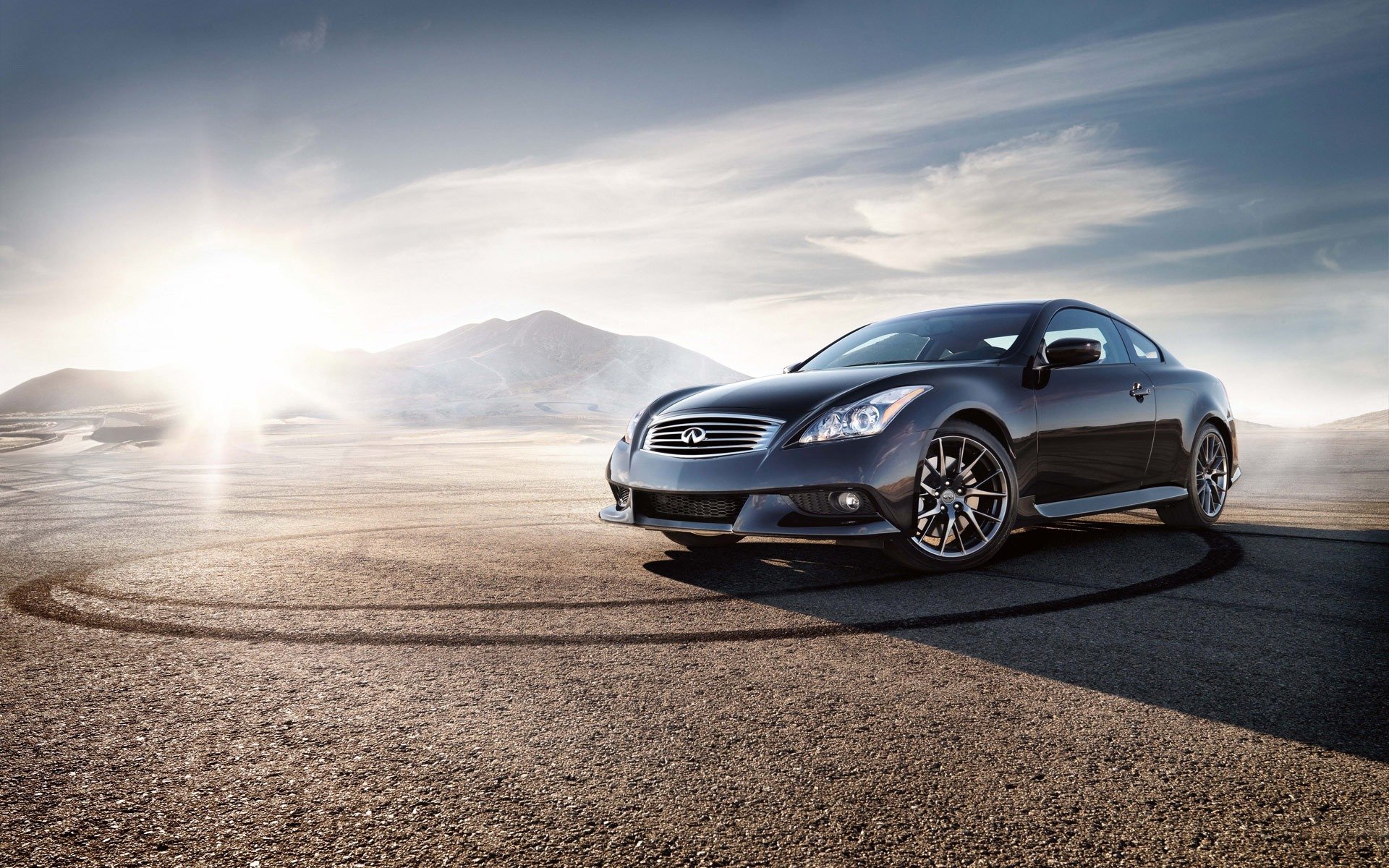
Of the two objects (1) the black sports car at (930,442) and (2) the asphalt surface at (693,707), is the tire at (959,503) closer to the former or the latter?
(1) the black sports car at (930,442)

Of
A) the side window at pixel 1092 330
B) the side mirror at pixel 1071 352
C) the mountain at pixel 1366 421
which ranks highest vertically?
the side window at pixel 1092 330

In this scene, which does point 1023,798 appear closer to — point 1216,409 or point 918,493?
point 918,493

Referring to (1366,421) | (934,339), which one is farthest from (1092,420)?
(1366,421)

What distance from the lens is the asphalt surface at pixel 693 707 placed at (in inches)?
77.9

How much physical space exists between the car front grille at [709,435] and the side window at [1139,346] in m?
3.24

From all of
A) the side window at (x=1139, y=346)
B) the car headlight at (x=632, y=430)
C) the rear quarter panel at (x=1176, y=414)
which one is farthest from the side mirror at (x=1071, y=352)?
the car headlight at (x=632, y=430)

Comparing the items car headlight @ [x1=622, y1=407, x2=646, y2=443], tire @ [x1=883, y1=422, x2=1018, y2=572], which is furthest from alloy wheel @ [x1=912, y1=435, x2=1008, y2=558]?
car headlight @ [x1=622, y1=407, x2=646, y2=443]

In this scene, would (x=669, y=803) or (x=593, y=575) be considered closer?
(x=669, y=803)

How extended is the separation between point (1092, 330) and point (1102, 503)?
1350mm

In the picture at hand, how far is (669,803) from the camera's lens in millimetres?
2117

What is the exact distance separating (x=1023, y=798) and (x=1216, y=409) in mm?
5986

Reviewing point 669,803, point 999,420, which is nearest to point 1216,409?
point 999,420

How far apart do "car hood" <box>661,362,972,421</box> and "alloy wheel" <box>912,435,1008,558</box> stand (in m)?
0.43

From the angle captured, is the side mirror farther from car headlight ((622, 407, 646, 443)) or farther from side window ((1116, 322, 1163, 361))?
car headlight ((622, 407, 646, 443))
